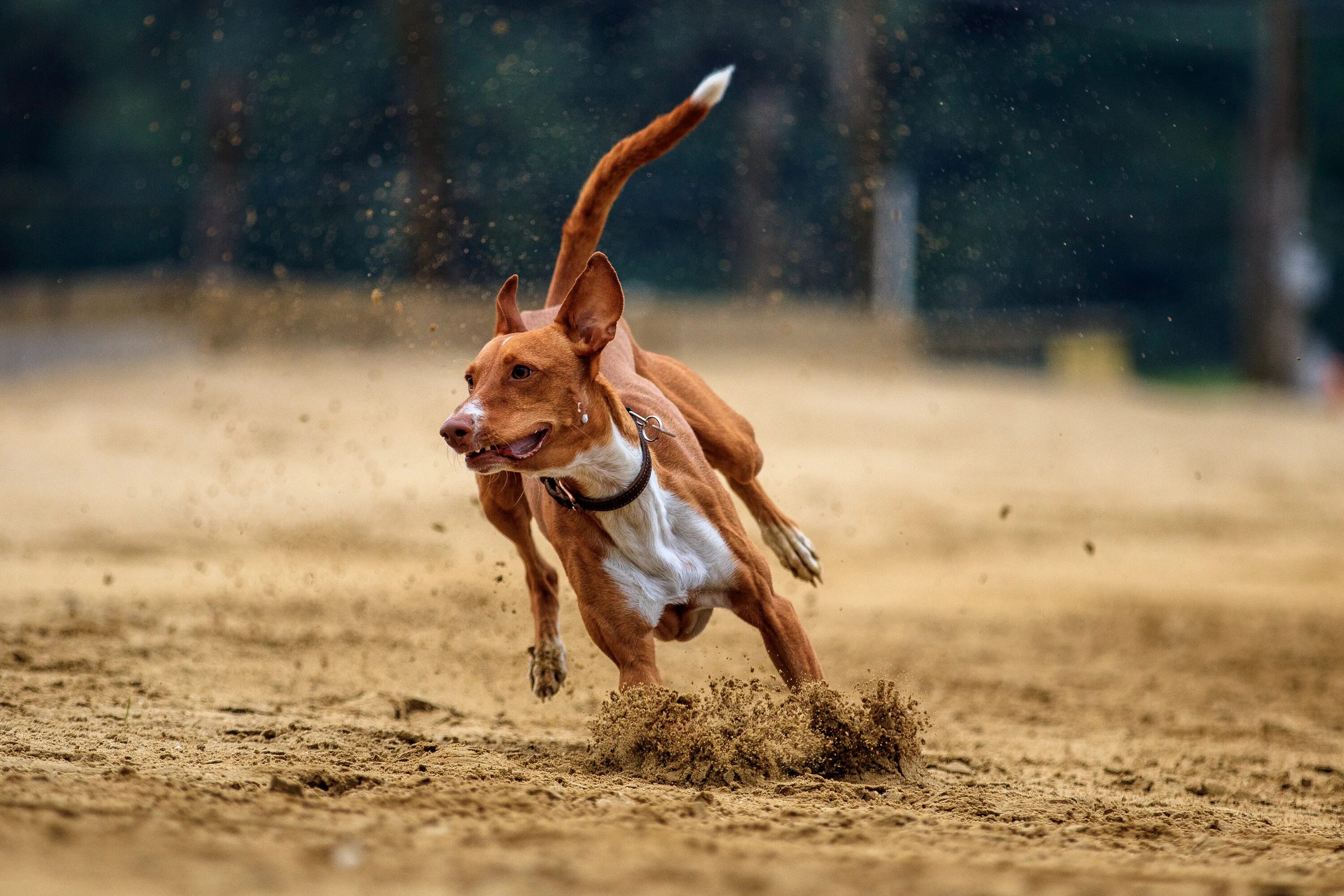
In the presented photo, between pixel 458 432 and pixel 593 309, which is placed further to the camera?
pixel 593 309

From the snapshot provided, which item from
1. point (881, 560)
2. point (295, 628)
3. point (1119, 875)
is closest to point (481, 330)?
point (881, 560)

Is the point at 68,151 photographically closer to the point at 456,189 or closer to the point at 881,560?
the point at 456,189

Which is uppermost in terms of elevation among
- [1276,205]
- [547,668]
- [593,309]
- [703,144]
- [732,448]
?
[703,144]

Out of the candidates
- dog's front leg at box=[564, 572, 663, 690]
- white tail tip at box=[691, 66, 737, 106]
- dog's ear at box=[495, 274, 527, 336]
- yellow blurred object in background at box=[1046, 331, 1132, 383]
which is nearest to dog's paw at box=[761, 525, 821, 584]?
dog's front leg at box=[564, 572, 663, 690]

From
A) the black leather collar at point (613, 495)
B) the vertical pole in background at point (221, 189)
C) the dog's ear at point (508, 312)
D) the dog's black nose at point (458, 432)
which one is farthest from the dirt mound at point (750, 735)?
the vertical pole in background at point (221, 189)

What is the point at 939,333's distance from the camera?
19016mm

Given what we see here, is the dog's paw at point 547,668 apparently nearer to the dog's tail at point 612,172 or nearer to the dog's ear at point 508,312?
the dog's tail at point 612,172

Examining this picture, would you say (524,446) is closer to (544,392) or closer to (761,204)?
(544,392)

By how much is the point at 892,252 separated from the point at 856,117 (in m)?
1.74

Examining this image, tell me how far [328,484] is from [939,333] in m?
10.5

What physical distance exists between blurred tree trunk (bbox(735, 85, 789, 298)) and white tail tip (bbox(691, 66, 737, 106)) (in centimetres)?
1239

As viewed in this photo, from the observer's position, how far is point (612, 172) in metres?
4.86

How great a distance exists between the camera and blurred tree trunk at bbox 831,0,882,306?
17750 mm

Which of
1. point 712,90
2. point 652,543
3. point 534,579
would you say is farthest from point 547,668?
point 712,90
